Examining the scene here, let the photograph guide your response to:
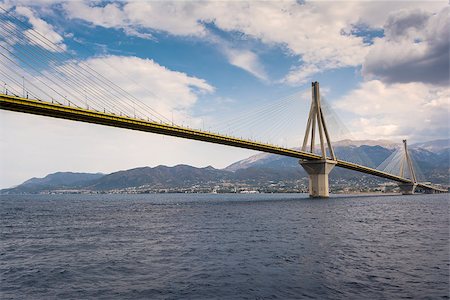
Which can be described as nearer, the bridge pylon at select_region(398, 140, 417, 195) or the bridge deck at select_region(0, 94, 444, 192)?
the bridge deck at select_region(0, 94, 444, 192)

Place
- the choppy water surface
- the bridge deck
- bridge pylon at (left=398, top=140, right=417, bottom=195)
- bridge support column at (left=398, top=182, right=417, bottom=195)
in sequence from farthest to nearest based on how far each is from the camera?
bridge support column at (left=398, top=182, right=417, bottom=195)
bridge pylon at (left=398, top=140, right=417, bottom=195)
the bridge deck
the choppy water surface

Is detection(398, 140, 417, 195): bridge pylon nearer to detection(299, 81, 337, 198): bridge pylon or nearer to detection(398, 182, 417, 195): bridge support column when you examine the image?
detection(398, 182, 417, 195): bridge support column

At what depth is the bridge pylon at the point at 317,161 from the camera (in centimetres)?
9805

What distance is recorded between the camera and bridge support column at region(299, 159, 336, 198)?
99.1 meters

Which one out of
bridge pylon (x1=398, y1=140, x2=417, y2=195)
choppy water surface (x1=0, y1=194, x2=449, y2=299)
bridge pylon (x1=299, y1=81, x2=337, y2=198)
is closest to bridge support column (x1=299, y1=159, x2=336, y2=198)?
bridge pylon (x1=299, y1=81, x2=337, y2=198)

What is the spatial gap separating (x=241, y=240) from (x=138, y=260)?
365 inches

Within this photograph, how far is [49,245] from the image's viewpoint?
26484 millimetres

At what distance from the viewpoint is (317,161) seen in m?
99.2

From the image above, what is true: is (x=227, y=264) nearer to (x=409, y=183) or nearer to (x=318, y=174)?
(x=318, y=174)

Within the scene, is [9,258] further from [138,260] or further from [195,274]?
[195,274]

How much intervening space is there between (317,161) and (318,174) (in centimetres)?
479

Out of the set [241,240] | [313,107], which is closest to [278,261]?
[241,240]

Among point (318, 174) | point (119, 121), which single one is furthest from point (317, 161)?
point (119, 121)

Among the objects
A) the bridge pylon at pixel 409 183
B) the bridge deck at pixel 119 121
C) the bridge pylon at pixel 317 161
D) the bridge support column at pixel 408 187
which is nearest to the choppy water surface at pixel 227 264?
the bridge deck at pixel 119 121
